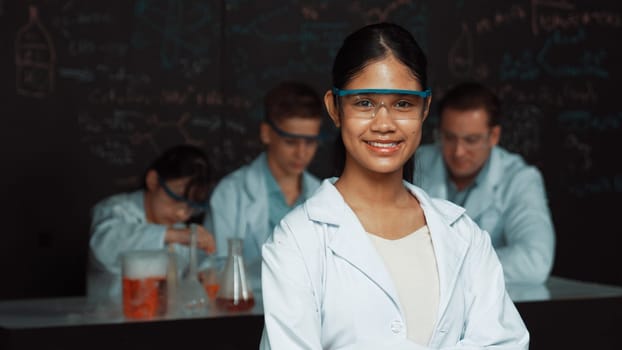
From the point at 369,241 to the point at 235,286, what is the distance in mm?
1367

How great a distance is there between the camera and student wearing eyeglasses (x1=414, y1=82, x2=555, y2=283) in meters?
3.66

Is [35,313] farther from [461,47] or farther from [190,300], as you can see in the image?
[461,47]

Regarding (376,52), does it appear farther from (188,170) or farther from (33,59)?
(33,59)

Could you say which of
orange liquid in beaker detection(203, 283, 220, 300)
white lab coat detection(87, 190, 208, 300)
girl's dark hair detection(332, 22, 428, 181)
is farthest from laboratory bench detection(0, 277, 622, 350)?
girl's dark hair detection(332, 22, 428, 181)

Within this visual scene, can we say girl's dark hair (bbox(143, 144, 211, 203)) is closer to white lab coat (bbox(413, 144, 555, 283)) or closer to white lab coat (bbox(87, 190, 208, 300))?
white lab coat (bbox(87, 190, 208, 300))

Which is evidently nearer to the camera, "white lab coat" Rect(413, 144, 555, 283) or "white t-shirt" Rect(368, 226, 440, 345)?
"white t-shirt" Rect(368, 226, 440, 345)

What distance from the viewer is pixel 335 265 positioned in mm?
1536

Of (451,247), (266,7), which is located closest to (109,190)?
(266,7)

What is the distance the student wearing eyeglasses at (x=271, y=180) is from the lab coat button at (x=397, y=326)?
89.4 inches

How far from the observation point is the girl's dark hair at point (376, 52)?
5.19 feet

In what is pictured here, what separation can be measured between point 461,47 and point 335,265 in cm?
399

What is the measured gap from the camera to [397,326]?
152cm

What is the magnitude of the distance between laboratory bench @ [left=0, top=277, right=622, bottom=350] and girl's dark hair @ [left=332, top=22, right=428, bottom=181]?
1.32 metres

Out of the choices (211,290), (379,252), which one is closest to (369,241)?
(379,252)
